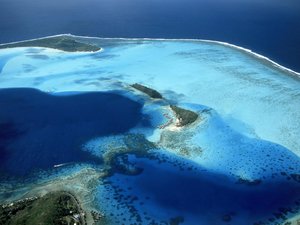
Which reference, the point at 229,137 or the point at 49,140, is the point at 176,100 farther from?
the point at 49,140

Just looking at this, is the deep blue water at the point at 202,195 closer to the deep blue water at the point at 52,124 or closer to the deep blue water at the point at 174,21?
the deep blue water at the point at 52,124

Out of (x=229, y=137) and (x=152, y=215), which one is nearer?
(x=152, y=215)

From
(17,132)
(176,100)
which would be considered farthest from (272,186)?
(17,132)

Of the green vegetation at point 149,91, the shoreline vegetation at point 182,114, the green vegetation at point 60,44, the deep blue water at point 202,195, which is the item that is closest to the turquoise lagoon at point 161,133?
Result: the deep blue water at point 202,195

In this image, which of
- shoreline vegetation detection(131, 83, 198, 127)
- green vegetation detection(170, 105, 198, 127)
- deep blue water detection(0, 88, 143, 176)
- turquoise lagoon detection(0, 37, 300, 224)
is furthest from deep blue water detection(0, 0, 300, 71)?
deep blue water detection(0, 88, 143, 176)

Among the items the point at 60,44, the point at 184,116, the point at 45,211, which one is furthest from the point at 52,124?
the point at 60,44

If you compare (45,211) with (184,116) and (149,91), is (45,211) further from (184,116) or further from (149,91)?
(149,91)
